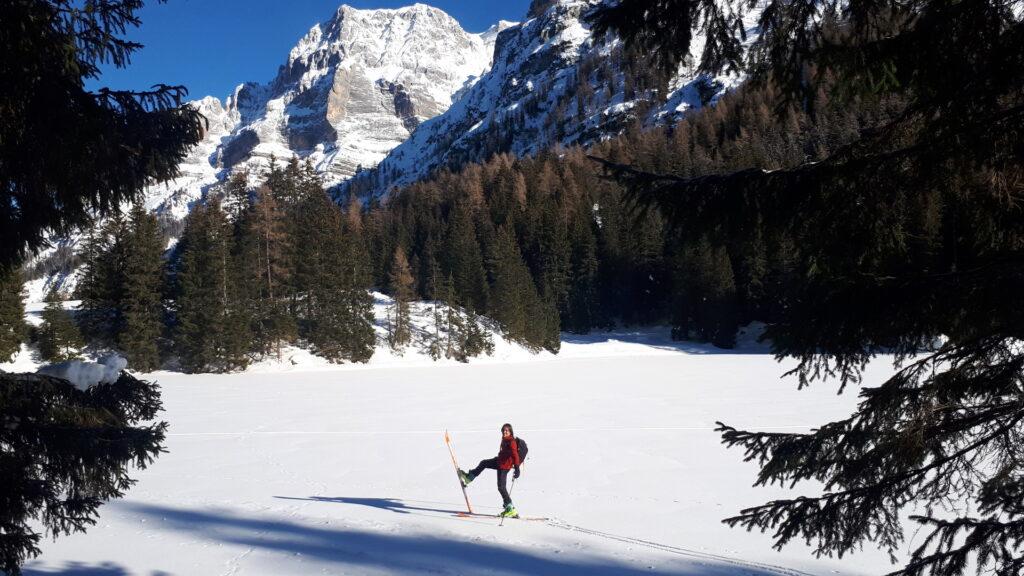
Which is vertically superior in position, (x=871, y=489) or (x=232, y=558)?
(x=871, y=489)

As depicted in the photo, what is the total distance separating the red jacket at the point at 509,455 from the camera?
823cm

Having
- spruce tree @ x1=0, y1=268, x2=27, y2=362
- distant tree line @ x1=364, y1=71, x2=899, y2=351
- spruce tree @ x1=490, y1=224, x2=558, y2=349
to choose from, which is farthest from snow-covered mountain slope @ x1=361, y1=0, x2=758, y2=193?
spruce tree @ x1=0, y1=268, x2=27, y2=362

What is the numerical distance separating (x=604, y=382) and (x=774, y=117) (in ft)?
72.9

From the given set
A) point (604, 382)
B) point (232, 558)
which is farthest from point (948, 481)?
point (604, 382)

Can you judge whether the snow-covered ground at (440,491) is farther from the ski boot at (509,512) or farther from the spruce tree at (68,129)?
the spruce tree at (68,129)

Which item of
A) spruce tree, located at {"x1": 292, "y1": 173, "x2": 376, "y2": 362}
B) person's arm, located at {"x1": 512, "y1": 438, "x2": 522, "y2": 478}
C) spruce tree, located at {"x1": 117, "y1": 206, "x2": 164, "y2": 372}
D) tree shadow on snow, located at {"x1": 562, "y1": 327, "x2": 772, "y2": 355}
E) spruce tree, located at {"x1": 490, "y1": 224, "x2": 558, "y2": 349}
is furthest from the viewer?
tree shadow on snow, located at {"x1": 562, "y1": 327, "x2": 772, "y2": 355}

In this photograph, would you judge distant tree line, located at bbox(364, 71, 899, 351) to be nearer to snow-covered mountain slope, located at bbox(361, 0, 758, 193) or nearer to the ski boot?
snow-covered mountain slope, located at bbox(361, 0, 758, 193)

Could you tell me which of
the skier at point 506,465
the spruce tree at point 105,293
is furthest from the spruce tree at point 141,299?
the skier at point 506,465

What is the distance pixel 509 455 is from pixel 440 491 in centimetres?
176

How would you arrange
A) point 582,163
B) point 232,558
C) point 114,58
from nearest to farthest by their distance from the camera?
point 114,58, point 232,558, point 582,163

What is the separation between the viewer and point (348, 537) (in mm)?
7039

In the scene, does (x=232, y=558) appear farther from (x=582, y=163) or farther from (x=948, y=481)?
→ (x=582, y=163)

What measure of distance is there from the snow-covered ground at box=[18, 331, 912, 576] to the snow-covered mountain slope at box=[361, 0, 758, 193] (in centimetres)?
6626

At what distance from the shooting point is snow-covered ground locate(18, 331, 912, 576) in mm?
6422
